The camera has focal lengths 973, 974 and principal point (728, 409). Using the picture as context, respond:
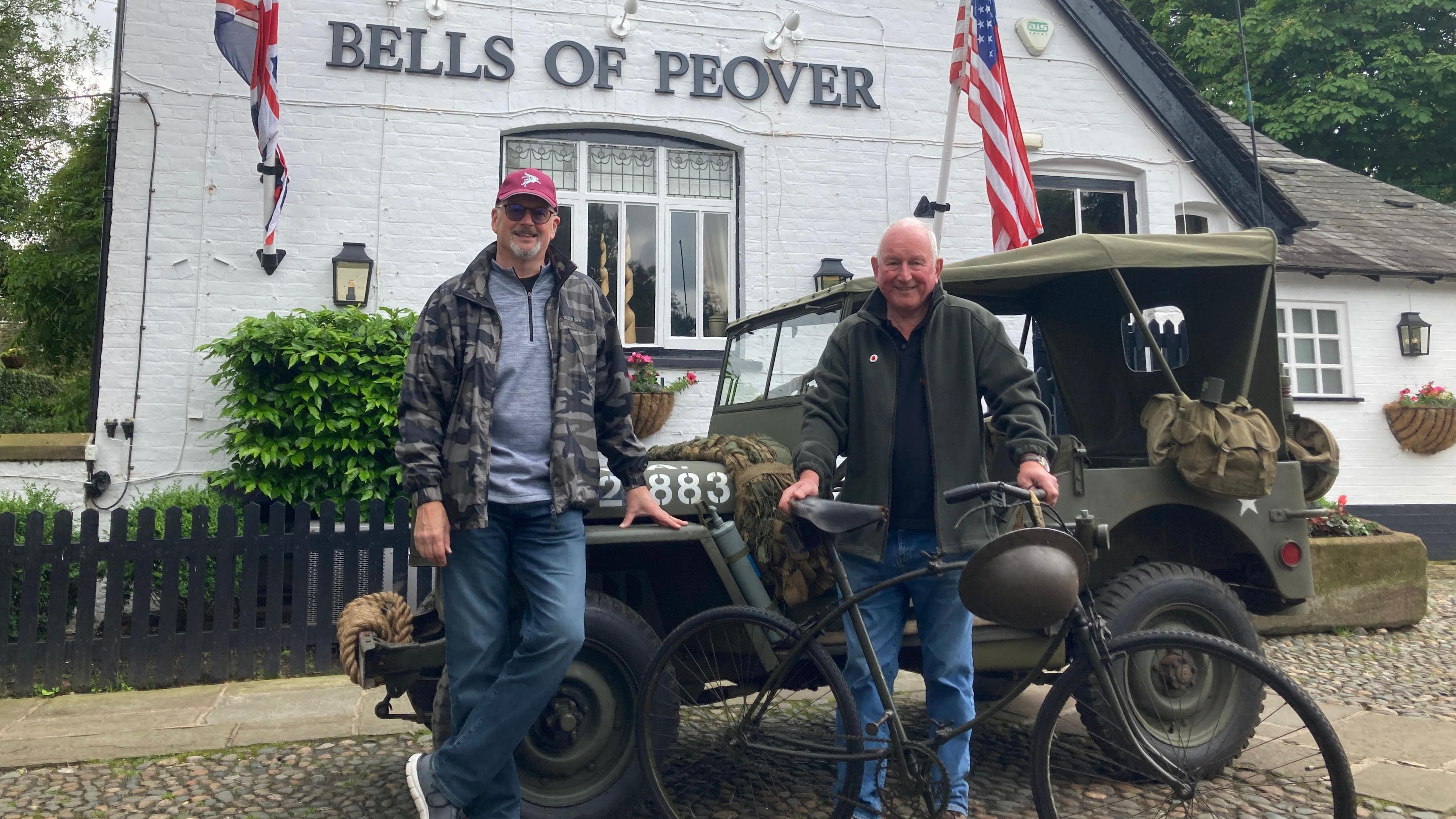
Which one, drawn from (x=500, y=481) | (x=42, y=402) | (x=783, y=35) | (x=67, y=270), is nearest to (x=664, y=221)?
(x=783, y=35)

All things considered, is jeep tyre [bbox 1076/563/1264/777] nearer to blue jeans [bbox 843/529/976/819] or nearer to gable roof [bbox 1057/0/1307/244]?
blue jeans [bbox 843/529/976/819]

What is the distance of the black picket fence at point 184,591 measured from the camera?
5379mm

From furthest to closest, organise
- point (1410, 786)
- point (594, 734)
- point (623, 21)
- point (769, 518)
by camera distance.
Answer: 1. point (623, 21)
2. point (1410, 786)
3. point (769, 518)
4. point (594, 734)

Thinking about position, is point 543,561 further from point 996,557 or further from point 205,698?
point 205,698

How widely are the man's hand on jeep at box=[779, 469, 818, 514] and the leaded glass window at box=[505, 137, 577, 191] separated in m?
5.92

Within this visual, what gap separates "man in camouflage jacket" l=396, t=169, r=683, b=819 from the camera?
278 centimetres

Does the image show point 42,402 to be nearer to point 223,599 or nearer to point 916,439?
point 223,599

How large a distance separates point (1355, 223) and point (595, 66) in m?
10.3

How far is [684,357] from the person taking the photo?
27.0ft

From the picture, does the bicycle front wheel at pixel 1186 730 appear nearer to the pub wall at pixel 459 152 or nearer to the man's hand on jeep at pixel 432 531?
the man's hand on jeep at pixel 432 531

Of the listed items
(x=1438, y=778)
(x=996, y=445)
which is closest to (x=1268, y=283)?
(x=996, y=445)

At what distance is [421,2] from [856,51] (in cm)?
383

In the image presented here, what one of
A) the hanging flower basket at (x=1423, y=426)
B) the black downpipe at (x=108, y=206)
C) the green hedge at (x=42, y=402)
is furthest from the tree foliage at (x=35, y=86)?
the hanging flower basket at (x=1423, y=426)

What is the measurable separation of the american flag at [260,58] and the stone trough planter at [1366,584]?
25.1ft
